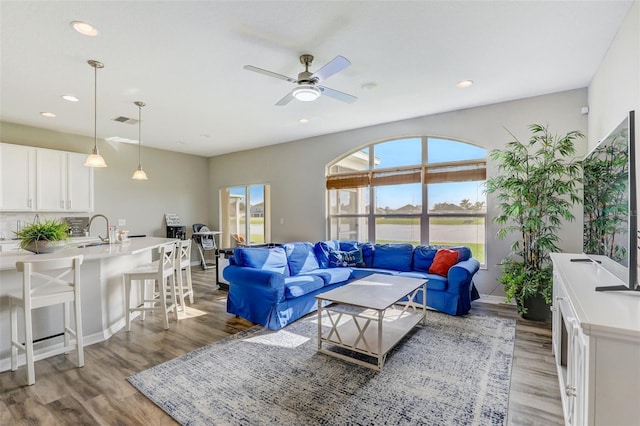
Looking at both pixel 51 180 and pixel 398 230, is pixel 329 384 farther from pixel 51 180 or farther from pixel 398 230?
pixel 51 180

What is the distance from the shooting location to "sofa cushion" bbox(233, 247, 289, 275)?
380 centimetres

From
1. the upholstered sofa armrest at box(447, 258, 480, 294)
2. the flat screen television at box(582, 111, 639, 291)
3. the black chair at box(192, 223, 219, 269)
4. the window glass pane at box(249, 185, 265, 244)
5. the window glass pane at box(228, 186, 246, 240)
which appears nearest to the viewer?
the flat screen television at box(582, 111, 639, 291)

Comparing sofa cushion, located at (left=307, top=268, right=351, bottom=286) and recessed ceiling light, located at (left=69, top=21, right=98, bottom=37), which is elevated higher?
recessed ceiling light, located at (left=69, top=21, right=98, bottom=37)

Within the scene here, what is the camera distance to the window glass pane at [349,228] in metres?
5.70

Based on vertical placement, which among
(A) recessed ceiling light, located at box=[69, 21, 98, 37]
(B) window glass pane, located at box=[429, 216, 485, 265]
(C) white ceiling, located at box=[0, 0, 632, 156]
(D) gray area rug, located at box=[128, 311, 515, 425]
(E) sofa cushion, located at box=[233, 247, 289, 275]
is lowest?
(D) gray area rug, located at box=[128, 311, 515, 425]

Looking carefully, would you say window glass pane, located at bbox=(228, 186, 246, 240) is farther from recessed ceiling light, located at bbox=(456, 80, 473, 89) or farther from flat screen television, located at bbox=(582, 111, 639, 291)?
flat screen television, located at bbox=(582, 111, 639, 291)

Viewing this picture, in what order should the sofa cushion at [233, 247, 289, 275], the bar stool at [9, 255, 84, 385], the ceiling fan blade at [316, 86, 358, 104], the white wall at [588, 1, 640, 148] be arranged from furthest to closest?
the sofa cushion at [233, 247, 289, 275] < the ceiling fan blade at [316, 86, 358, 104] < the bar stool at [9, 255, 84, 385] < the white wall at [588, 1, 640, 148]

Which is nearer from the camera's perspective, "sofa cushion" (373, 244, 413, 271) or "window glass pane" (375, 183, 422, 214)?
"sofa cushion" (373, 244, 413, 271)

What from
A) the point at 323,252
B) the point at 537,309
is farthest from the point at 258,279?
the point at 537,309

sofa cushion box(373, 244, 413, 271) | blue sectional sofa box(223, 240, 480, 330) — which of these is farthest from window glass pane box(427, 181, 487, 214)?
sofa cushion box(373, 244, 413, 271)

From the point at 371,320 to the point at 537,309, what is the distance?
216 centimetres

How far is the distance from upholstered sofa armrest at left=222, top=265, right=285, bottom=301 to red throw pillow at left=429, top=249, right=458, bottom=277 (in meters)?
2.14

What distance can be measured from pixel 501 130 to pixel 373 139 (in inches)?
79.4

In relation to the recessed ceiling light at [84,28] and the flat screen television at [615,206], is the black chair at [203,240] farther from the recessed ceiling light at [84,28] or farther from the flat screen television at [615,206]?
the flat screen television at [615,206]
